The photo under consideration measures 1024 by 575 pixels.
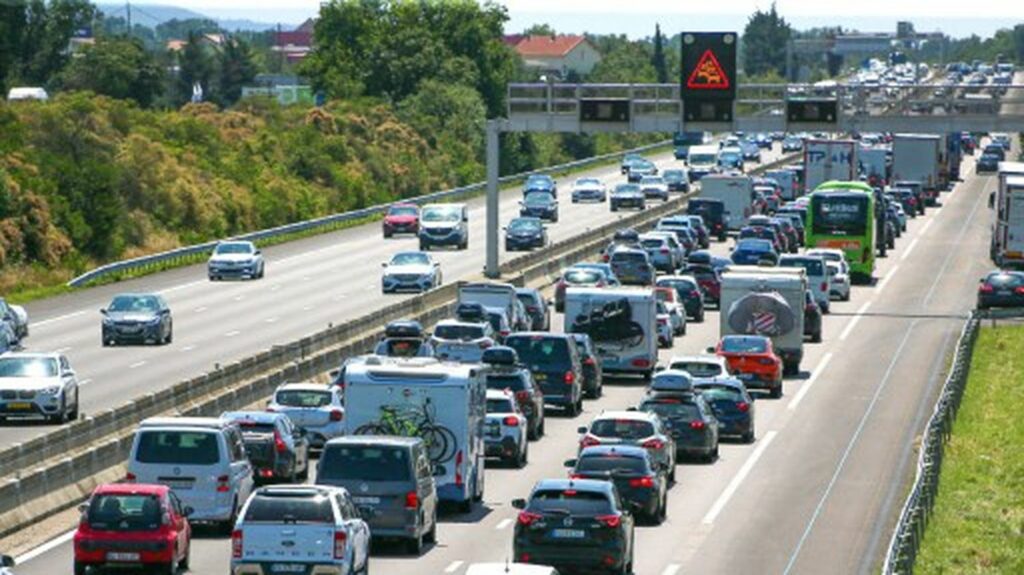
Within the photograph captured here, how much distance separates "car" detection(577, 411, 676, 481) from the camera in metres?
42.6

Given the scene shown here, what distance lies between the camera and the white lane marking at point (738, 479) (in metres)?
41.8

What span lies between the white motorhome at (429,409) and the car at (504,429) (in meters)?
5.89

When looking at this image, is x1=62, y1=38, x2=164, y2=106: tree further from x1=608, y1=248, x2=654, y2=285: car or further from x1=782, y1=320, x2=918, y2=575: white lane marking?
x1=782, y1=320, x2=918, y2=575: white lane marking

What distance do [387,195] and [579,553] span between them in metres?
113

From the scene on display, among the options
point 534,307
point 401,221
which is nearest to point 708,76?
point 534,307

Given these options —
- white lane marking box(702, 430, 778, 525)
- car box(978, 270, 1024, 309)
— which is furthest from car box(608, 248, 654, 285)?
white lane marking box(702, 430, 778, 525)

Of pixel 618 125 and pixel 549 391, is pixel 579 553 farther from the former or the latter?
pixel 618 125

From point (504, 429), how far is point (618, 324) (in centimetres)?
1527

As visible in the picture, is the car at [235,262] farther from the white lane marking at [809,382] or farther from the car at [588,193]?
the car at [588,193]

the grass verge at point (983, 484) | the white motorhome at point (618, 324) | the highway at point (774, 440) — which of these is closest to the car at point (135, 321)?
the highway at point (774, 440)

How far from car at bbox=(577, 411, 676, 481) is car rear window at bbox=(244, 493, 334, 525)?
11.5 m

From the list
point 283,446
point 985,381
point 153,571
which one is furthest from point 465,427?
point 985,381

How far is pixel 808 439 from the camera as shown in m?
53.4

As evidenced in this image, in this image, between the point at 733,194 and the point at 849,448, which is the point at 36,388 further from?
the point at 733,194
